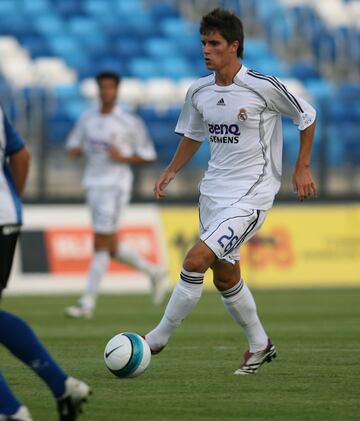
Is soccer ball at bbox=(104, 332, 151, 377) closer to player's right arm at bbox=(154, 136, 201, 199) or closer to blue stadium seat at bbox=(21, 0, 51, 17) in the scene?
player's right arm at bbox=(154, 136, 201, 199)

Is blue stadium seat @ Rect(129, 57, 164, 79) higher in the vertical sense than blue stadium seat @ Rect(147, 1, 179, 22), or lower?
lower

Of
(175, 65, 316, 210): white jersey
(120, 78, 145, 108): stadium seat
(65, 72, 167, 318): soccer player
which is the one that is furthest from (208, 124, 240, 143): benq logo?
(120, 78, 145, 108): stadium seat

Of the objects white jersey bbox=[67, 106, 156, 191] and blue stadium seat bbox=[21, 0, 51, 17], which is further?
blue stadium seat bbox=[21, 0, 51, 17]

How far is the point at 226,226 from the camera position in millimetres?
7254

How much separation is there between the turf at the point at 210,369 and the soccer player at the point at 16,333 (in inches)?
19.9

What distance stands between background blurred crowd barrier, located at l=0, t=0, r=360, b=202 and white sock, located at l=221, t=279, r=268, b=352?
35.9 ft

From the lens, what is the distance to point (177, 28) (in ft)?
84.6

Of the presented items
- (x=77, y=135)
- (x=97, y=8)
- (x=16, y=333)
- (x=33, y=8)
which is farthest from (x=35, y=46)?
(x=16, y=333)

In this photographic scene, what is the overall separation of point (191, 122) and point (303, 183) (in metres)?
1.04

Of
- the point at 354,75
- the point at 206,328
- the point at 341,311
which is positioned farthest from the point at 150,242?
the point at 354,75

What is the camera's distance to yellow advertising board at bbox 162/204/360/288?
17438 millimetres

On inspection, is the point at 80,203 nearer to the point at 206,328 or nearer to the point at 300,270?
the point at 300,270

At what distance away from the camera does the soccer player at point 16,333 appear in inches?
202

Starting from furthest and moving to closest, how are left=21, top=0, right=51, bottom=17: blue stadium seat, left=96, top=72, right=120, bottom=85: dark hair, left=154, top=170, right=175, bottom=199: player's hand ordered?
left=21, top=0, right=51, bottom=17: blue stadium seat
left=96, top=72, right=120, bottom=85: dark hair
left=154, top=170, right=175, bottom=199: player's hand
